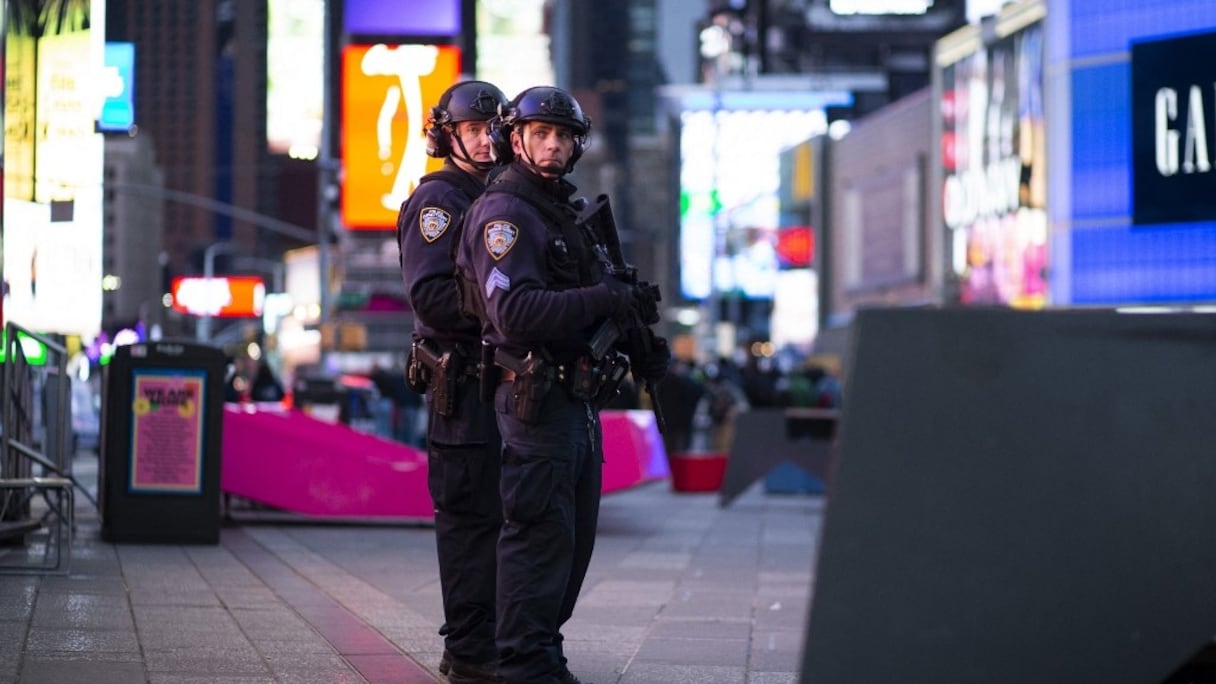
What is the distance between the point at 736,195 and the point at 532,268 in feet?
443

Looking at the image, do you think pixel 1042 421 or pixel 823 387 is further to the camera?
pixel 823 387

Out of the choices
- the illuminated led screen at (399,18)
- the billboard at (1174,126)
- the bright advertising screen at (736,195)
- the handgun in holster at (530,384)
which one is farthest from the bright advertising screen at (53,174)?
the bright advertising screen at (736,195)

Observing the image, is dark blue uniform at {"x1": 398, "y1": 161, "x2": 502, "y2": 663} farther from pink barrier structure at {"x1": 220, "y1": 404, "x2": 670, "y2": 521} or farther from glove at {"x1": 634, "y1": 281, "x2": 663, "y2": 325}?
pink barrier structure at {"x1": 220, "y1": 404, "x2": 670, "y2": 521}

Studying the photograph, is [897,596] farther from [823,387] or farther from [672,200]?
[672,200]

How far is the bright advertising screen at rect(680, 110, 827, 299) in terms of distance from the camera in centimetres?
13750

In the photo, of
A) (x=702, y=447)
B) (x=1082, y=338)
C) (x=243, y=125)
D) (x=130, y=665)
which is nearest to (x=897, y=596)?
(x=1082, y=338)

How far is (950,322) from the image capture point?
14.1 ft

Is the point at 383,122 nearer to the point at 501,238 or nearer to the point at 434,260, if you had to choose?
the point at 434,260

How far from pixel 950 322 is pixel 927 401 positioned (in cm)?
19

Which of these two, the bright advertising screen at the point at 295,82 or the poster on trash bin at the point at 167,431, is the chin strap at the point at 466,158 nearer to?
the poster on trash bin at the point at 167,431

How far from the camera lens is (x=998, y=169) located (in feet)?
191

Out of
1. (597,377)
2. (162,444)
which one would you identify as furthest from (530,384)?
(162,444)

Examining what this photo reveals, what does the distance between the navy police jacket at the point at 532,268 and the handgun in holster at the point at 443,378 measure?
1.10 feet

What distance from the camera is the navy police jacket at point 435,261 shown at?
6.34 metres
